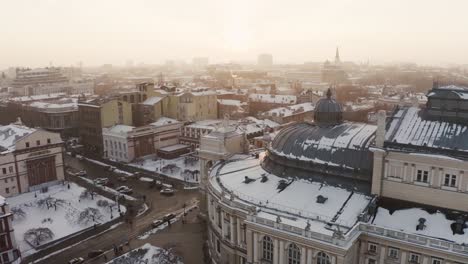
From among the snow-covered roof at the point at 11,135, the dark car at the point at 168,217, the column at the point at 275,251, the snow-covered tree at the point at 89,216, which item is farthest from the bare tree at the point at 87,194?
the column at the point at 275,251

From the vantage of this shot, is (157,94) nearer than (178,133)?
No

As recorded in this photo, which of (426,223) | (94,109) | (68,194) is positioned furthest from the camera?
(94,109)

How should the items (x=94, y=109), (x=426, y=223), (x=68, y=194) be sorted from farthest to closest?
(x=94, y=109) → (x=68, y=194) → (x=426, y=223)

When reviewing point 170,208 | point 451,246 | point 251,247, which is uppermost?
point 451,246

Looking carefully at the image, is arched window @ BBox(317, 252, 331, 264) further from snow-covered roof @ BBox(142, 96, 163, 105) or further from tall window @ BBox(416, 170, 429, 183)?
snow-covered roof @ BBox(142, 96, 163, 105)

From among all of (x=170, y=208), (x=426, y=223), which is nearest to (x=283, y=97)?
(x=170, y=208)

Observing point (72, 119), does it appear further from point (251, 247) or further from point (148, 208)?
point (251, 247)

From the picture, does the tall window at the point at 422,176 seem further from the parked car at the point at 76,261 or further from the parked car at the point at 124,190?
the parked car at the point at 124,190

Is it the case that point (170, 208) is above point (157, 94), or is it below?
below
